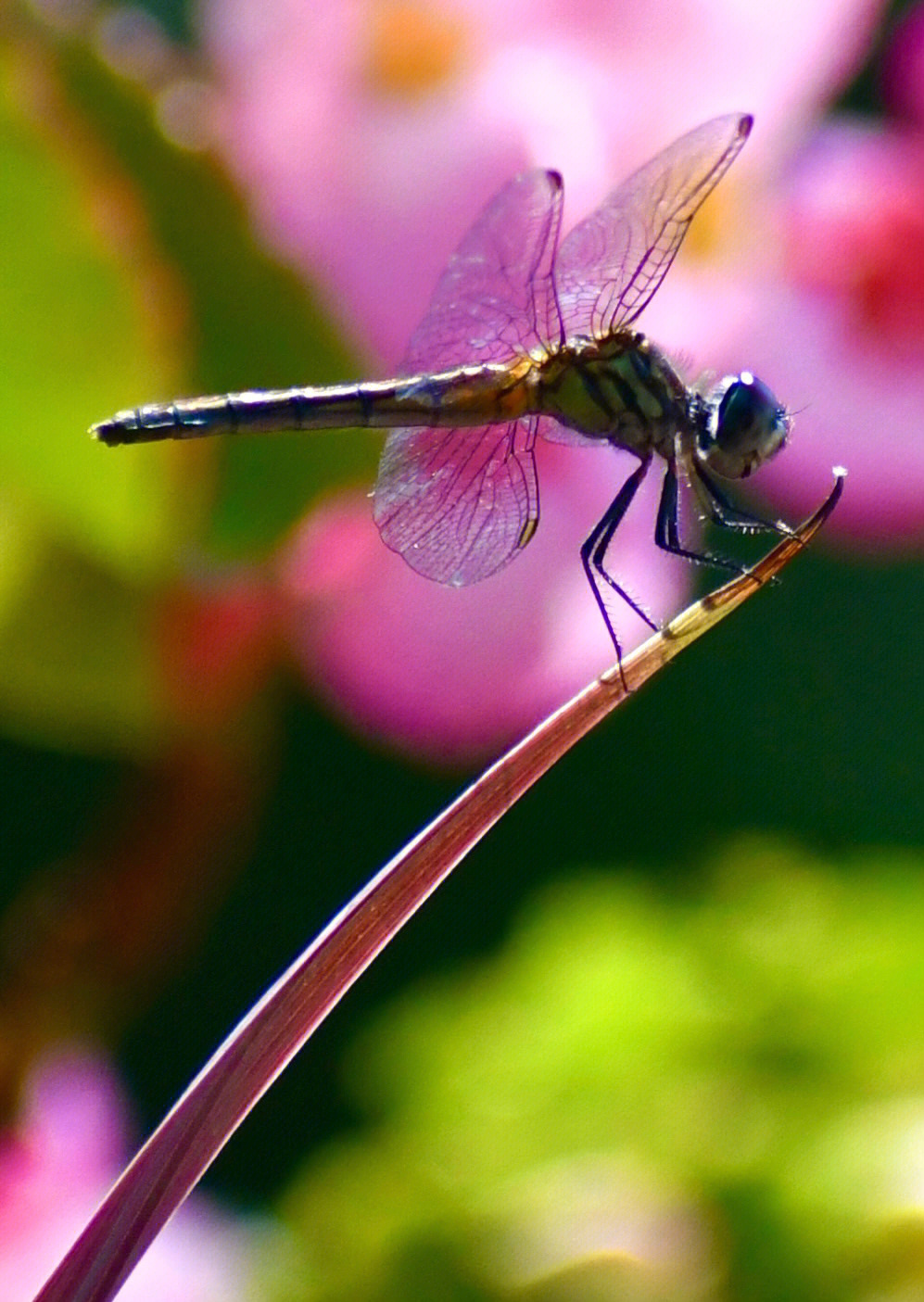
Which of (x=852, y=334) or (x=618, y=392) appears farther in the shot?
(x=852, y=334)

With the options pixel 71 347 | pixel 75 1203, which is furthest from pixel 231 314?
pixel 75 1203

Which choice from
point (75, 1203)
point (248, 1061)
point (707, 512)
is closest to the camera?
point (248, 1061)

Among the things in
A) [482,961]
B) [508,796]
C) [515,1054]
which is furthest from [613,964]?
[508,796]

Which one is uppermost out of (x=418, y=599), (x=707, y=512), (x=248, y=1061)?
(x=418, y=599)

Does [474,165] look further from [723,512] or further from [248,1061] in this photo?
[248,1061]

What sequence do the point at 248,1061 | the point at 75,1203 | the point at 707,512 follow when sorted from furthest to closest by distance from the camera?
the point at 75,1203
the point at 707,512
the point at 248,1061

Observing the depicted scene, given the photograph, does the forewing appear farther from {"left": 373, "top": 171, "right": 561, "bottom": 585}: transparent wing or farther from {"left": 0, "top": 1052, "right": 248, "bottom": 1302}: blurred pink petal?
{"left": 0, "top": 1052, "right": 248, "bottom": 1302}: blurred pink petal

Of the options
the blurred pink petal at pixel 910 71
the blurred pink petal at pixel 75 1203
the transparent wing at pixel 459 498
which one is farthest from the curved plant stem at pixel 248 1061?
the blurred pink petal at pixel 910 71

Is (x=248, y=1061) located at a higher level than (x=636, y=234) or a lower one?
lower

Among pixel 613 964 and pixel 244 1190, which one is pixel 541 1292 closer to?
pixel 613 964
